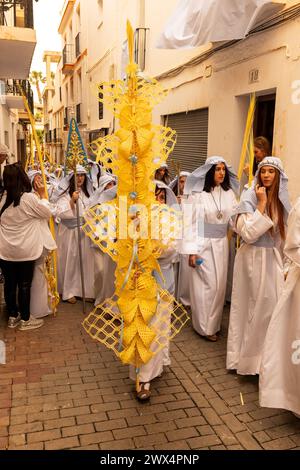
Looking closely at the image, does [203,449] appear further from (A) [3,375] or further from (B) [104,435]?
(A) [3,375]

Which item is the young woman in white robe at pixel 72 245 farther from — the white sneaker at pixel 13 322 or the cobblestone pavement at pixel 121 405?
the cobblestone pavement at pixel 121 405

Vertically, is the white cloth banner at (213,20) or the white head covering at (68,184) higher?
the white cloth banner at (213,20)

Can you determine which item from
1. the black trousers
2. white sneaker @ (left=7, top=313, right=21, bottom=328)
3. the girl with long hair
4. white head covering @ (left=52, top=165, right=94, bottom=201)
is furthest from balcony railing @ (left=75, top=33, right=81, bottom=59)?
white sneaker @ (left=7, top=313, right=21, bottom=328)

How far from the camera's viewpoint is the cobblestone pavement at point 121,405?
3.41 m

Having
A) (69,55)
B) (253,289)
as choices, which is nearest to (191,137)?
(253,289)

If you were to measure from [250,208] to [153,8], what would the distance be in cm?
832

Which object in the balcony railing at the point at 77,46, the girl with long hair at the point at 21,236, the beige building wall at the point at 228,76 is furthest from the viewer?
the balcony railing at the point at 77,46

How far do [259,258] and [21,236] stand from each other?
101 inches

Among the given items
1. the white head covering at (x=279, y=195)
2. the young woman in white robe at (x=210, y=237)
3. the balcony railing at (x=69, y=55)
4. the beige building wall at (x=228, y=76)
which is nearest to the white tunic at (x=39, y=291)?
the young woman in white robe at (x=210, y=237)

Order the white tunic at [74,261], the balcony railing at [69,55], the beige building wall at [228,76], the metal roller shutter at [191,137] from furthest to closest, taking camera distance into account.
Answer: the balcony railing at [69,55] < the metal roller shutter at [191,137] < the white tunic at [74,261] < the beige building wall at [228,76]

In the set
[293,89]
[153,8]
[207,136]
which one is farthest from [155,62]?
[293,89]

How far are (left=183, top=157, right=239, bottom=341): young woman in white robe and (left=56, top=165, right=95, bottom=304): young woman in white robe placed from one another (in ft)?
5.95

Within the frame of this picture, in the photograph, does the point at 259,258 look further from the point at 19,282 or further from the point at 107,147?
the point at 19,282

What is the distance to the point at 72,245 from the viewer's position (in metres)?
6.72
